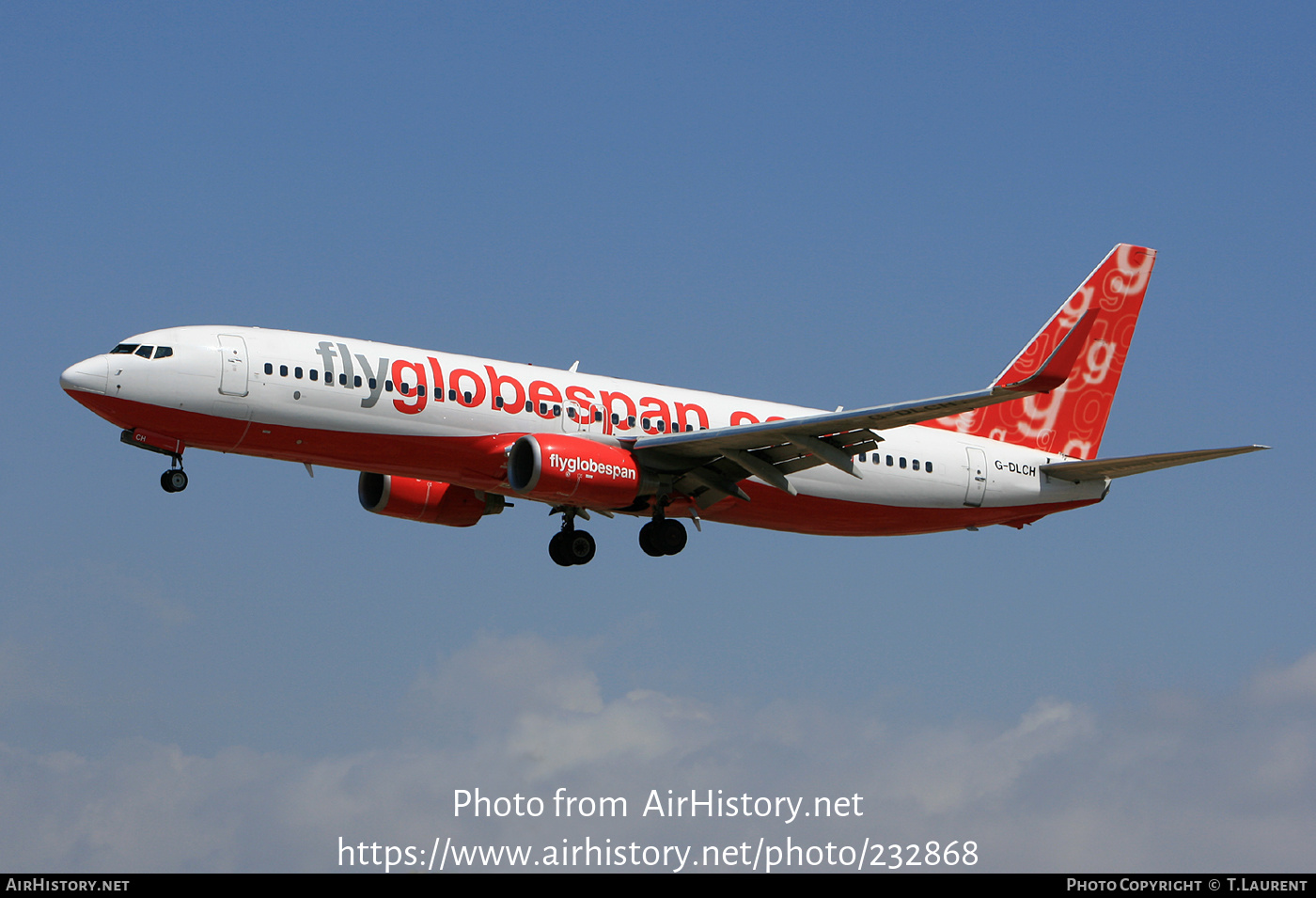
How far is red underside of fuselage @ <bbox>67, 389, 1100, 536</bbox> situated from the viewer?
34.3m

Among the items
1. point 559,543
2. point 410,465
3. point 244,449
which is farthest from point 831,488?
point 244,449

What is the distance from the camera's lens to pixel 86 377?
Result: 1330 inches

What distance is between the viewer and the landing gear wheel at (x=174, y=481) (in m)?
34.7

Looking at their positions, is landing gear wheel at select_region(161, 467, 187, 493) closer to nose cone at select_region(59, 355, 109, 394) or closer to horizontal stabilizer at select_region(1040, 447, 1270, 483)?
nose cone at select_region(59, 355, 109, 394)

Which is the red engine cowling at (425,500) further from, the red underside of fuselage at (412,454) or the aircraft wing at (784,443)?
the aircraft wing at (784,443)

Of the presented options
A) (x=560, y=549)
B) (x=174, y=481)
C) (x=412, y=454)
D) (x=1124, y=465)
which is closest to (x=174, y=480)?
(x=174, y=481)

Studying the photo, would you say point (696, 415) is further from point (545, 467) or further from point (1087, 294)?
point (1087, 294)

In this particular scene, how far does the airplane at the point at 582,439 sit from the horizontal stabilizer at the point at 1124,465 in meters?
0.07

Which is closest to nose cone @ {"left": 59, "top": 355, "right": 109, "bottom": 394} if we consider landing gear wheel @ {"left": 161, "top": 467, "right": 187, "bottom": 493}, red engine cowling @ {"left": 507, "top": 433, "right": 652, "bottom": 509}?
landing gear wheel @ {"left": 161, "top": 467, "right": 187, "bottom": 493}

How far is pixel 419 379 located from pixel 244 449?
419cm
